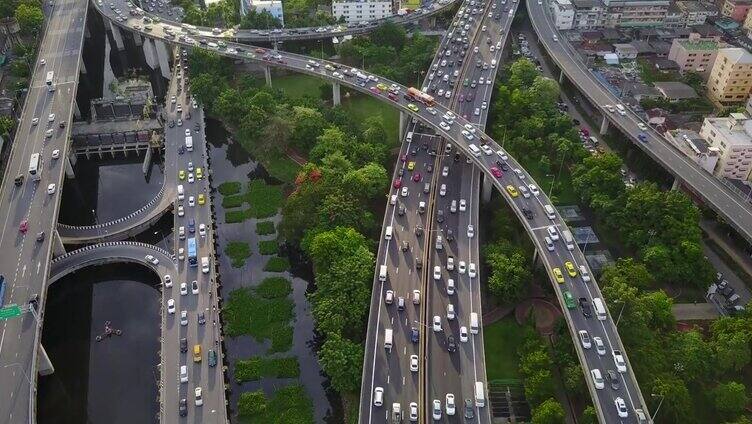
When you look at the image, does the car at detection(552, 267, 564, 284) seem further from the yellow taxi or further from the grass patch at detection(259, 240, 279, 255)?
the grass patch at detection(259, 240, 279, 255)

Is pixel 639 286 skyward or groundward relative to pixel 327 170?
groundward

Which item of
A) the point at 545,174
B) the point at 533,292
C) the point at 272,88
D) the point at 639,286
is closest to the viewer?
the point at 639,286

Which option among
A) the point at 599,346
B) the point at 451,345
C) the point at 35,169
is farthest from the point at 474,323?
the point at 35,169

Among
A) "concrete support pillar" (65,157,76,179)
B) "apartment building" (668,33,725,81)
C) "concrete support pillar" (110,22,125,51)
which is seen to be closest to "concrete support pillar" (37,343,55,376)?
"concrete support pillar" (65,157,76,179)

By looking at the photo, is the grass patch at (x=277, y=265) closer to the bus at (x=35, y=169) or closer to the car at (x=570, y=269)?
the bus at (x=35, y=169)

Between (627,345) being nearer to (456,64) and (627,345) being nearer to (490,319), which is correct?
(490,319)

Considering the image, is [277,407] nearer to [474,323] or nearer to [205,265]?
[205,265]

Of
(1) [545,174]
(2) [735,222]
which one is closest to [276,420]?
(1) [545,174]

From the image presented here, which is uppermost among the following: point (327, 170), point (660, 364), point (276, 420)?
point (327, 170)
